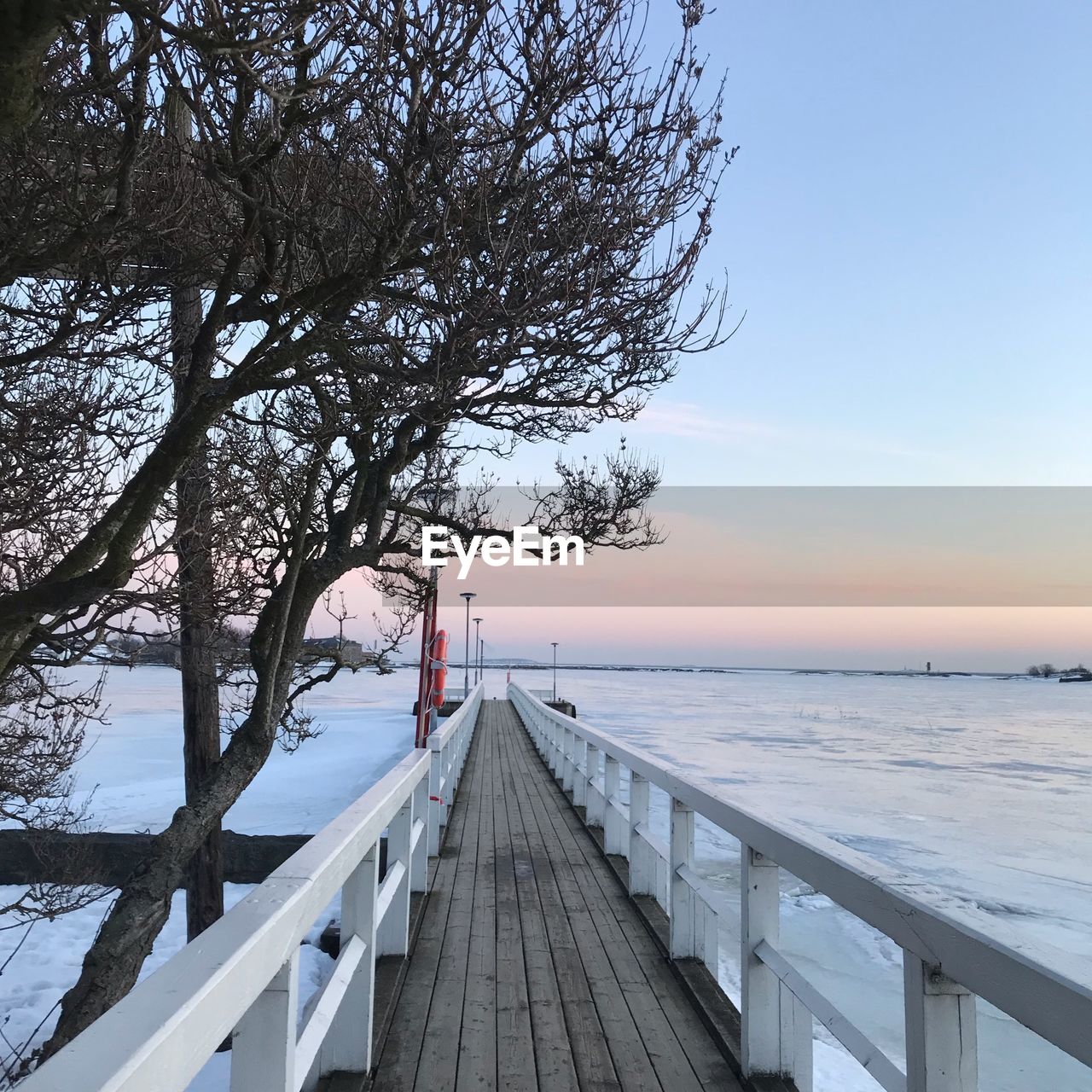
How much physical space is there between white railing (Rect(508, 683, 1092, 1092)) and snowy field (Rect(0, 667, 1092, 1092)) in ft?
0.23

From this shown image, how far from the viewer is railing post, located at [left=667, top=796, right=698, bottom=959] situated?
Result: 4.23 meters

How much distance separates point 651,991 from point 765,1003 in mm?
1220

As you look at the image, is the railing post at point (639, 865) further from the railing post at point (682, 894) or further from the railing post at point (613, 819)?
the railing post at point (613, 819)

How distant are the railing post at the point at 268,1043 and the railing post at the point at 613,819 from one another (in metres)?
5.51

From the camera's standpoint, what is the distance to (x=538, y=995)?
13.3 feet

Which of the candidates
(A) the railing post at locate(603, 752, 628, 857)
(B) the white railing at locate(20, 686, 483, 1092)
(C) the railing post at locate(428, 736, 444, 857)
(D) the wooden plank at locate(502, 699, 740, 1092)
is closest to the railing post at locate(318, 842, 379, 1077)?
(B) the white railing at locate(20, 686, 483, 1092)

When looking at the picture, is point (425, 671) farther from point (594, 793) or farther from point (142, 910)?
point (594, 793)

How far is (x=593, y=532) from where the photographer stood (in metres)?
9.33

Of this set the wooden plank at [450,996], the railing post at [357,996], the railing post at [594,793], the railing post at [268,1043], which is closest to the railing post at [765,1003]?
the wooden plank at [450,996]

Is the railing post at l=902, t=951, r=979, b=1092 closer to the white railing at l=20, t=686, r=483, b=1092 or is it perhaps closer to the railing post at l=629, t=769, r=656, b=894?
the white railing at l=20, t=686, r=483, b=1092

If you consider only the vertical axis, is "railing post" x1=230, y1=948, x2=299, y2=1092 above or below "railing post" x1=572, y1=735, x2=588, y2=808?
above

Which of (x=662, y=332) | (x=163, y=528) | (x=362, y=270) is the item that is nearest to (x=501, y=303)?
(x=362, y=270)

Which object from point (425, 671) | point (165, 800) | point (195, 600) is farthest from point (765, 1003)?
point (165, 800)

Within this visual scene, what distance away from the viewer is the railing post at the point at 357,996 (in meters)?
2.96
